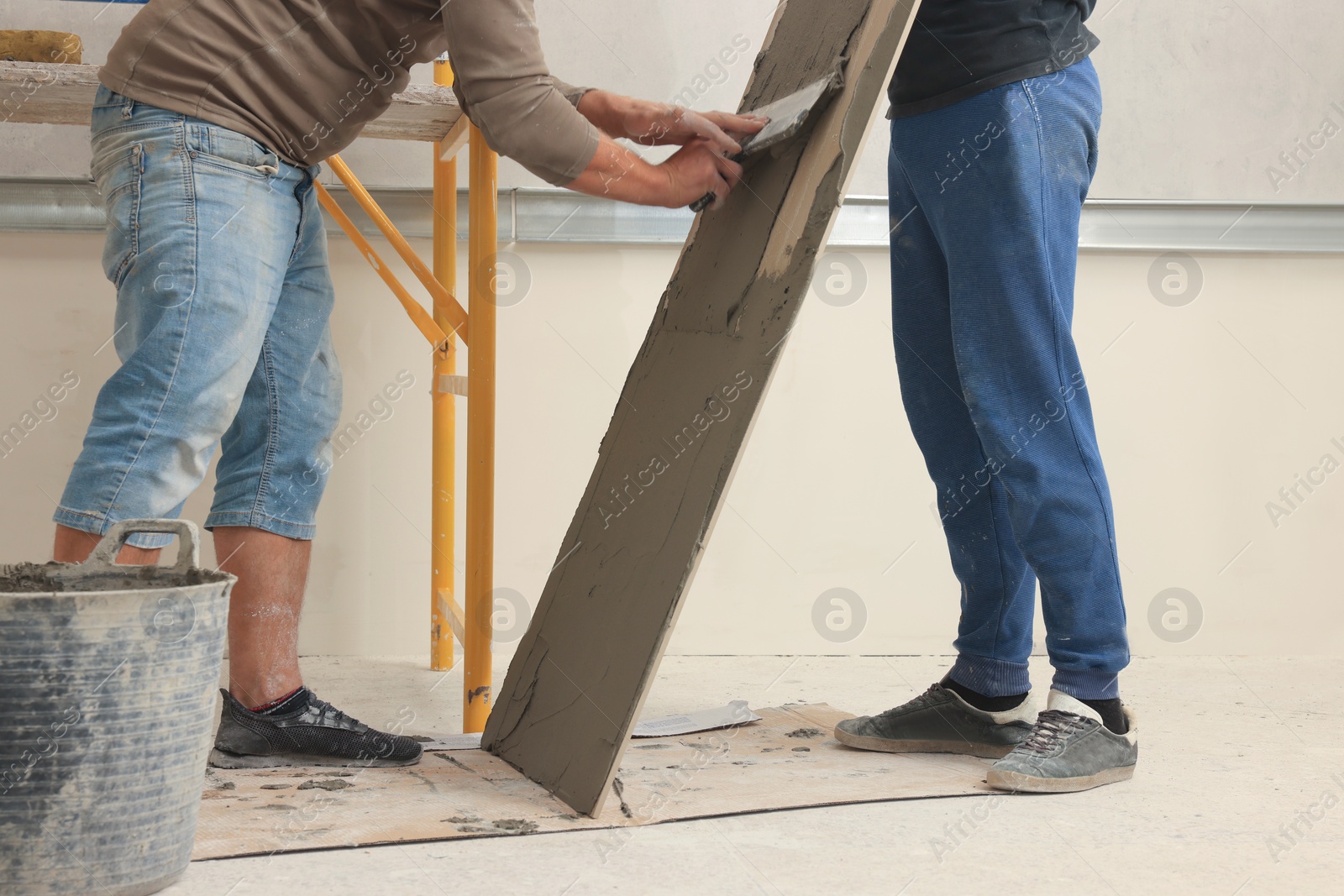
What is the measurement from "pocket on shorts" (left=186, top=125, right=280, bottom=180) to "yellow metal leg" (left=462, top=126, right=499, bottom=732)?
441 mm

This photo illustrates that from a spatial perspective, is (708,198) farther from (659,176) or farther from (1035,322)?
(1035,322)

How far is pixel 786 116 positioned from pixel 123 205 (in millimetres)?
843

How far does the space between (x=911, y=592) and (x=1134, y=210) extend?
108cm

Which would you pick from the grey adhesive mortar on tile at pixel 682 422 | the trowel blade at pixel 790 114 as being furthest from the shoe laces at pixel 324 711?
the trowel blade at pixel 790 114

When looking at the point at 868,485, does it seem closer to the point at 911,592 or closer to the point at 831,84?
the point at 911,592

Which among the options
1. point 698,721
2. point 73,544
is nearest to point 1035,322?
point 698,721

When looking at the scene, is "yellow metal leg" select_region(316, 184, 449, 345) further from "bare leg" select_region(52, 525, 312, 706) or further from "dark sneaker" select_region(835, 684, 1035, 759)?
"dark sneaker" select_region(835, 684, 1035, 759)

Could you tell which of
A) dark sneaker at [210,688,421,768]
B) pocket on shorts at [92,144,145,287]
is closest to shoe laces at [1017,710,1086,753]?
dark sneaker at [210,688,421,768]

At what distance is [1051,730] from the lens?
1.49m

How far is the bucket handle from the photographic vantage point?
1.08 metres

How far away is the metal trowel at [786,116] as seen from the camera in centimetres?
136

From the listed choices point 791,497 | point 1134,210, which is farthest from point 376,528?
point 1134,210

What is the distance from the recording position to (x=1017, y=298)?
1471 millimetres

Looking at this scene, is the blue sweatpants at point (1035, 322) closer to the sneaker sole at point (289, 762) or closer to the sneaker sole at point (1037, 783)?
the sneaker sole at point (1037, 783)
